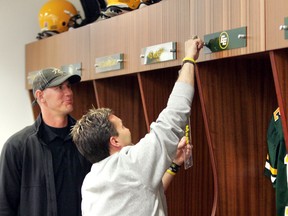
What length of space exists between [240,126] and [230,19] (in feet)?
1.92

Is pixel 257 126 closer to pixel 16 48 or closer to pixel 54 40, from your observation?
pixel 54 40

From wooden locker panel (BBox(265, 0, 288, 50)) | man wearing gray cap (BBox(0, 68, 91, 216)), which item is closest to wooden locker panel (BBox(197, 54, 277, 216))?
wooden locker panel (BBox(265, 0, 288, 50))

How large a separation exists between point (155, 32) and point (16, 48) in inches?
79.5

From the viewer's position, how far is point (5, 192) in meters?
2.70

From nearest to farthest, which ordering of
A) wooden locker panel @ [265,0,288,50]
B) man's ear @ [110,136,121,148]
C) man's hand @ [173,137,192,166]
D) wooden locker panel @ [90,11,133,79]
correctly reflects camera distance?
man's ear @ [110,136,121,148] → wooden locker panel @ [265,0,288,50] → man's hand @ [173,137,192,166] → wooden locker panel @ [90,11,133,79]

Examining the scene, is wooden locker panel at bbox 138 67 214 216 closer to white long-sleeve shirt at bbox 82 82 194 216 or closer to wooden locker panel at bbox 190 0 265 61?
wooden locker panel at bbox 190 0 265 61

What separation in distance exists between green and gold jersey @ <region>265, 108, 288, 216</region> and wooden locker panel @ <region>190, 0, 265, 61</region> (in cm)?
43

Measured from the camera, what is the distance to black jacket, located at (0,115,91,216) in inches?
106

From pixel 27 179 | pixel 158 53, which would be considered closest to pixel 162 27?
pixel 158 53

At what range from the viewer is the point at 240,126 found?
2.88 meters

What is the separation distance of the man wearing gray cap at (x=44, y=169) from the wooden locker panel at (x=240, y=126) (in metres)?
0.67

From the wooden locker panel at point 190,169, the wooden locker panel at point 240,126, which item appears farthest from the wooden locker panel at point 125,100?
the wooden locker panel at point 240,126

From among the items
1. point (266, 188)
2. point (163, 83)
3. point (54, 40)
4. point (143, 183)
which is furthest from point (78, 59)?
point (143, 183)

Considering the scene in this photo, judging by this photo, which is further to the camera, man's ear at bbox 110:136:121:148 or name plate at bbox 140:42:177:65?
name plate at bbox 140:42:177:65
